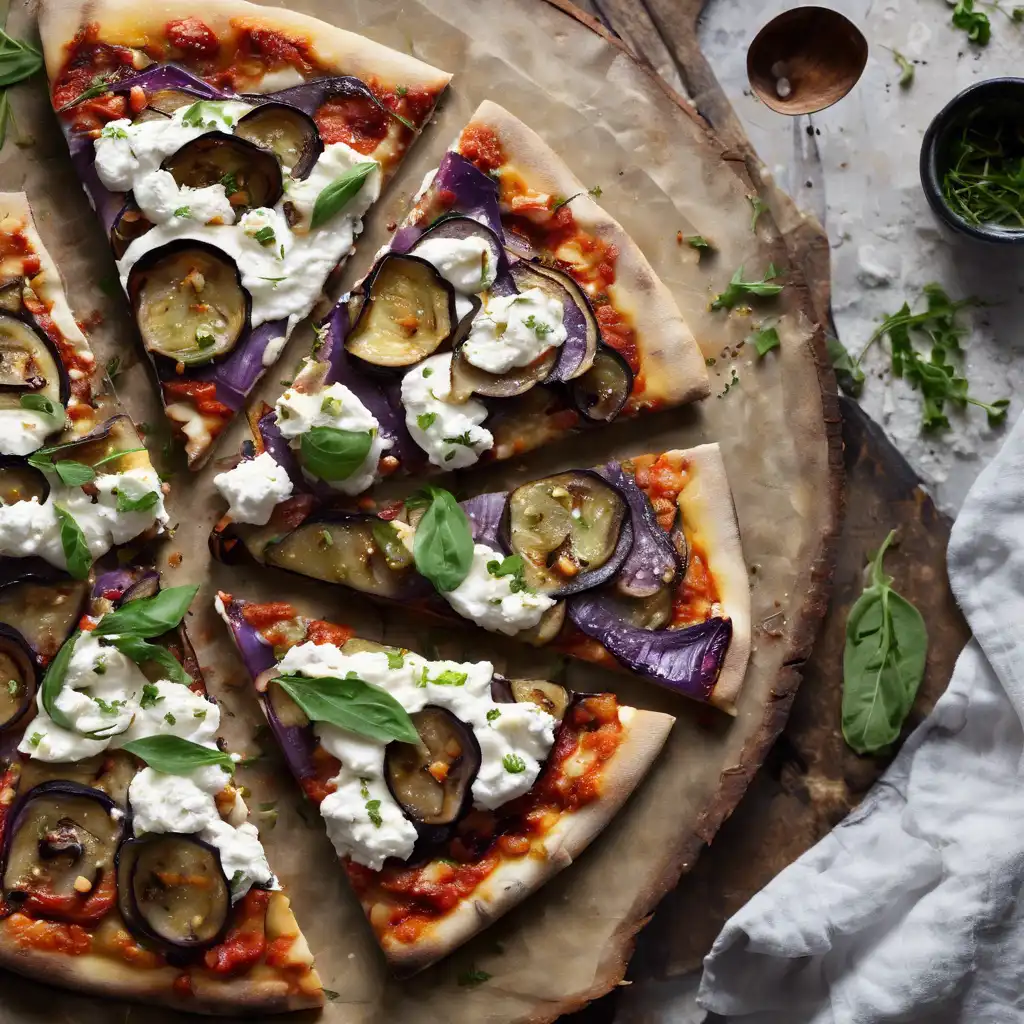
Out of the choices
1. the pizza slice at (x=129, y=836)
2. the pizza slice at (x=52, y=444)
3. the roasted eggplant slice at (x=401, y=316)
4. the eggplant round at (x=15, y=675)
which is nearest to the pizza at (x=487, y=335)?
the roasted eggplant slice at (x=401, y=316)

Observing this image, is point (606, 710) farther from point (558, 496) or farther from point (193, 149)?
point (193, 149)

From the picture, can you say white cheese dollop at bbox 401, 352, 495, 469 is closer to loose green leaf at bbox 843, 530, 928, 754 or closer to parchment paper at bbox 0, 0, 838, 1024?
parchment paper at bbox 0, 0, 838, 1024

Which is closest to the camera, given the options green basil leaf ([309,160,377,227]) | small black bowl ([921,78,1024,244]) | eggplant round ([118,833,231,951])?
eggplant round ([118,833,231,951])

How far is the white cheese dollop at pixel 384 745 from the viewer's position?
235 inches

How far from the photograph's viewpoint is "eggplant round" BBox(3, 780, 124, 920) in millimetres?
5898

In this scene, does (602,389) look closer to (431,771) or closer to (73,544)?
(431,771)

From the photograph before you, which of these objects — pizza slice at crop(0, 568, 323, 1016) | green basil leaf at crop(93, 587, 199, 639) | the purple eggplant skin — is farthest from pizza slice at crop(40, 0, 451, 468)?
the purple eggplant skin

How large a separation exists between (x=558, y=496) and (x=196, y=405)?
1927mm

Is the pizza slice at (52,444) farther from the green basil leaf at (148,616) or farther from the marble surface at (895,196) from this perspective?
the marble surface at (895,196)

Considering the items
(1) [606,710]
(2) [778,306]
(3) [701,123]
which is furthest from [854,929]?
(3) [701,123]

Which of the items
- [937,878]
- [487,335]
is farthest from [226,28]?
[937,878]

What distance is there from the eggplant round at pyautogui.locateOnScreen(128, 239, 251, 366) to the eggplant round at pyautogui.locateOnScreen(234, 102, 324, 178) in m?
0.64

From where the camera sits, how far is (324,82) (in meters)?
6.49

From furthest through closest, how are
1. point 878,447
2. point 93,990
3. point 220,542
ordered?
point 878,447, point 220,542, point 93,990
